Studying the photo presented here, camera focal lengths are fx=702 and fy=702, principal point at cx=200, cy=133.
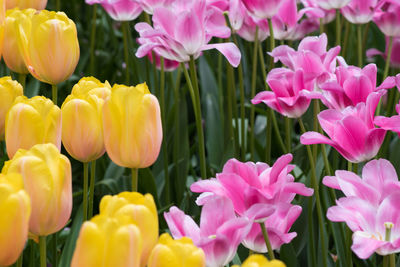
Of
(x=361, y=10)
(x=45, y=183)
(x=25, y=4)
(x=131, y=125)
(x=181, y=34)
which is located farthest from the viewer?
(x=361, y=10)

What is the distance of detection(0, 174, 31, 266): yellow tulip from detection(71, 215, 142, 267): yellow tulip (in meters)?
0.07

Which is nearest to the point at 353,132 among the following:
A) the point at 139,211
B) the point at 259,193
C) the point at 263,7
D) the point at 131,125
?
the point at 259,193

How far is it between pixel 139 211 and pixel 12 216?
0.11 meters

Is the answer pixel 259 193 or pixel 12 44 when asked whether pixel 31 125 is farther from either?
pixel 12 44

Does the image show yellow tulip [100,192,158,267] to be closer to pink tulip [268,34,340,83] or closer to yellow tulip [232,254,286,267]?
yellow tulip [232,254,286,267]

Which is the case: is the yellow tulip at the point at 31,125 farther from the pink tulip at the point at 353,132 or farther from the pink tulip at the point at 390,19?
the pink tulip at the point at 390,19

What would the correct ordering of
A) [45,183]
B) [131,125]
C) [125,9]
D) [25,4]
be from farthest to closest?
[125,9] < [25,4] < [131,125] < [45,183]

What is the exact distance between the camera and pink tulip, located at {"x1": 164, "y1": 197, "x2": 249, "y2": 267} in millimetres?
730

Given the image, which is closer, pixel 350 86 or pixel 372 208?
pixel 372 208

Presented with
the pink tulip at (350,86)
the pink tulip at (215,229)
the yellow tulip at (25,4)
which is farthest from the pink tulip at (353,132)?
the yellow tulip at (25,4)

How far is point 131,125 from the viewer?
0.82 metres

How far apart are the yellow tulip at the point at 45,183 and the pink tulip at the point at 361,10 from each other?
1.07m

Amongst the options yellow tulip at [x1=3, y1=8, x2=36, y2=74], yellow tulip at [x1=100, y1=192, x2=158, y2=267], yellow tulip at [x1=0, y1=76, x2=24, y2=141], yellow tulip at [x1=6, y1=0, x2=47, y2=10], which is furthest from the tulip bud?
yellow tulip at [x1=6, y1=0, x2=47, y2=10]

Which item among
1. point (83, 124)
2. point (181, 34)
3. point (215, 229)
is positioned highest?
point (181, 34)
